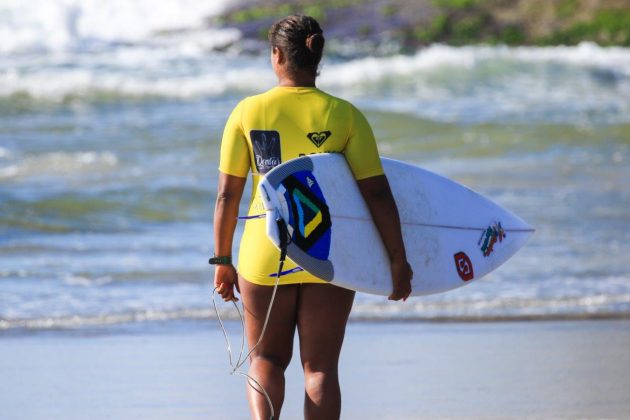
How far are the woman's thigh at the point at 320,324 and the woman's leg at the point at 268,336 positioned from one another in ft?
0.15

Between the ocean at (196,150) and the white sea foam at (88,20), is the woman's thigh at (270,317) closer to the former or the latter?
the ocean at (196,150)

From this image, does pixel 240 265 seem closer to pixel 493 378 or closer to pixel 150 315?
pixel 493 378

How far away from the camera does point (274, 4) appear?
25062 mm

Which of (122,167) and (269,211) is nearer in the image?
(269,211)

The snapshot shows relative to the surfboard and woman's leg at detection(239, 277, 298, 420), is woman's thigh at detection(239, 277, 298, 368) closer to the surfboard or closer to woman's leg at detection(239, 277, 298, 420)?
woman's leg at detection(239, 277, 298, 420)

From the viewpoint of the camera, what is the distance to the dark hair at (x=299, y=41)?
3.43 metres

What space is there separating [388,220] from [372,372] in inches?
74.1

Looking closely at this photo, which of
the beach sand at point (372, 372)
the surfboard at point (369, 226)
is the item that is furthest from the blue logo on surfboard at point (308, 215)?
the beach sand at point (372, 372)

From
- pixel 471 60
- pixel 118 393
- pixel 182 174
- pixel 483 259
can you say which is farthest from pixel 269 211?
pixel 471 60

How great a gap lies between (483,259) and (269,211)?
1.08 meters

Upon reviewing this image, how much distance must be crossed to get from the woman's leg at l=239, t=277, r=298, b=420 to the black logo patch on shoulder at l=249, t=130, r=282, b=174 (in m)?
0.35

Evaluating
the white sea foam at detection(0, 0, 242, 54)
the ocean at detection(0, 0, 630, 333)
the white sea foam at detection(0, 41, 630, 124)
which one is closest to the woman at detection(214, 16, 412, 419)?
the ocean at detection(0, 0, 630, 333)

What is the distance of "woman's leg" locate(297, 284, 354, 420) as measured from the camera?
11.4 ft

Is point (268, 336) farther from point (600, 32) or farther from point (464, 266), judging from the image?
point (600, 32)
